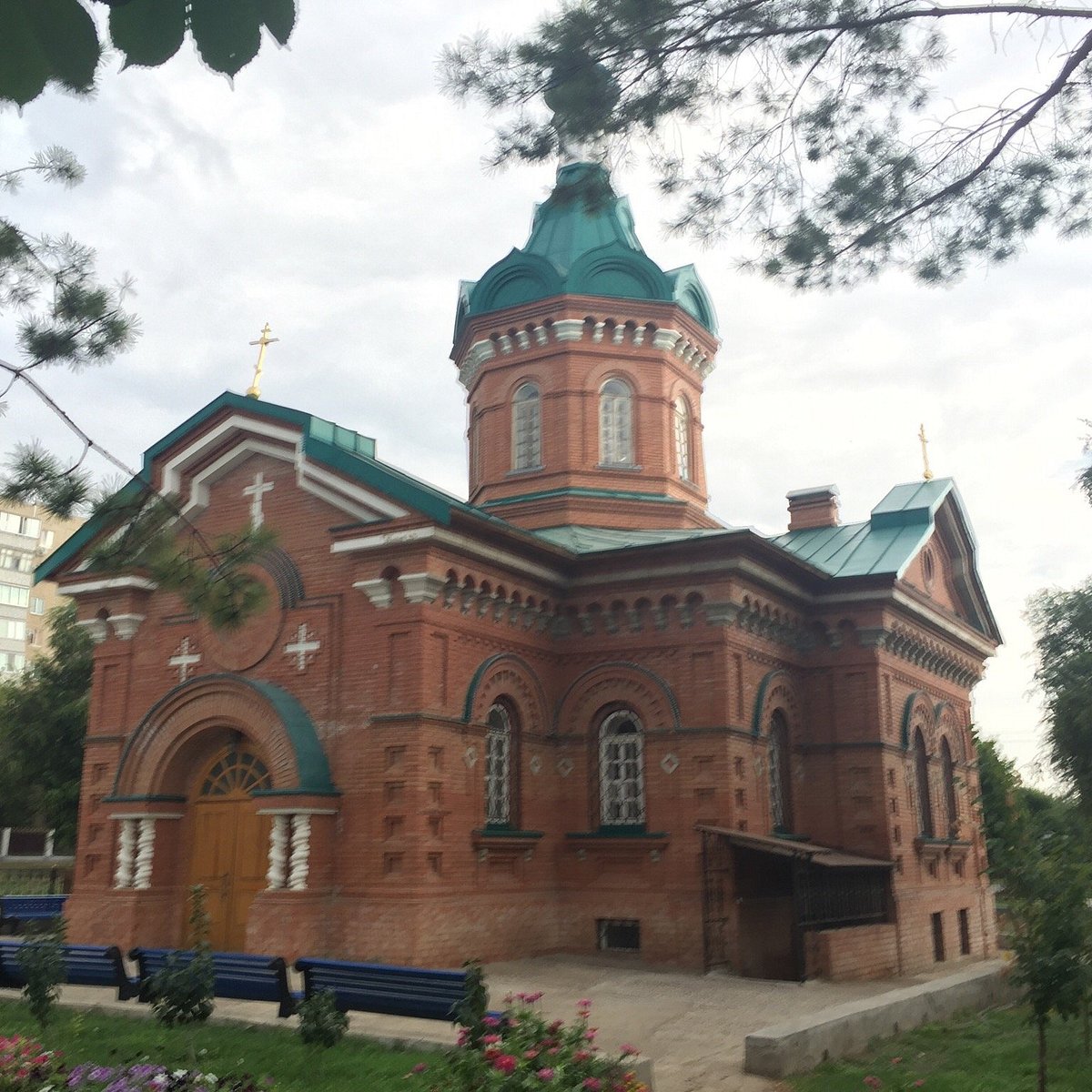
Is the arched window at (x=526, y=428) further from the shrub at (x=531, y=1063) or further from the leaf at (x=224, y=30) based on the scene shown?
the leaf at (x=224, y=30)

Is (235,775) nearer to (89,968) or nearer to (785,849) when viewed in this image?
(89,968)

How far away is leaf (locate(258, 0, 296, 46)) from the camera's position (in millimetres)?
2229

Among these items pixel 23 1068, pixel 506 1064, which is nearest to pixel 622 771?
pixel 506 1064

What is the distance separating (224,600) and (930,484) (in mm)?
14461

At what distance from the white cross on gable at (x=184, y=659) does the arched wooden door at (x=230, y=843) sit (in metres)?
1.07

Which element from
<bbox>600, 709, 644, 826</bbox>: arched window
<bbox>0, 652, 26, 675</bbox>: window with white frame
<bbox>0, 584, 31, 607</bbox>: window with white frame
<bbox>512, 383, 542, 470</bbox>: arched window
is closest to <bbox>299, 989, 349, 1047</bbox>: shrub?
<bbox>600, 709, 644, 826</bbox>: arched window

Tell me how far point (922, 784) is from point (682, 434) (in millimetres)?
6231

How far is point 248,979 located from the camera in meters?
9.00

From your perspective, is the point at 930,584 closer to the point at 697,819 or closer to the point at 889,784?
the point at 889,784

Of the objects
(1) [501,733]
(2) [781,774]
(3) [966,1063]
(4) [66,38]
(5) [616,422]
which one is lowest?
(3) [966,1063]

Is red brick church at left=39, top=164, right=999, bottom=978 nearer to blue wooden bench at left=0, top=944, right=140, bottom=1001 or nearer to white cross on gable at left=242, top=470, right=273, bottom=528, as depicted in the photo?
white cross on gable at left=242, top=470, right=273, bottom=528

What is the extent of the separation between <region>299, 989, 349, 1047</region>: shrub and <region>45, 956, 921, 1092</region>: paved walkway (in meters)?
0.32

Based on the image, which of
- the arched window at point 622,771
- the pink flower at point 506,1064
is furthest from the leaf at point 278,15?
the arched window at point 622,771

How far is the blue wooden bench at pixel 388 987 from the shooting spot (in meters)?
8.09
